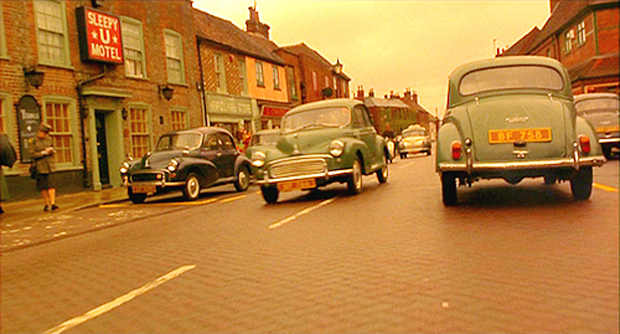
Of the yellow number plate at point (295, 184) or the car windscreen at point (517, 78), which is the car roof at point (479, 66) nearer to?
the car windscreen at point (517, 78)

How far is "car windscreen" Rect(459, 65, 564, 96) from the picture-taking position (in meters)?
5.36

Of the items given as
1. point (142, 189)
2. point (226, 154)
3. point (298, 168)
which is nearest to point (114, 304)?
point (298, 168)

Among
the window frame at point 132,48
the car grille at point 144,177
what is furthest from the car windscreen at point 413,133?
the car grille at point 144,177

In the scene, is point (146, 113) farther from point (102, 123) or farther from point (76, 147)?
point (76, 147)

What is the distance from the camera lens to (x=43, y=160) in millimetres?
12023

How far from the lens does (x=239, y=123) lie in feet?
94.1

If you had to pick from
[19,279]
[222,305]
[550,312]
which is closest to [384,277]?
[222,305]

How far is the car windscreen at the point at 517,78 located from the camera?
536cm

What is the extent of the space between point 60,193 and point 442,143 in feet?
44.3

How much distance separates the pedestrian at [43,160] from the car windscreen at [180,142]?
2620mm

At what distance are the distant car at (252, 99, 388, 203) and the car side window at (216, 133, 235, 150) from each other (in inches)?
148

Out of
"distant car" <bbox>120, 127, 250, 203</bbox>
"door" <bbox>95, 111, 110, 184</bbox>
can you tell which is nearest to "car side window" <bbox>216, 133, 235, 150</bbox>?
"distant car" <bbox>120, 127, 250, 203</bbox>

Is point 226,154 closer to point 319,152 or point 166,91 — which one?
point 319,152

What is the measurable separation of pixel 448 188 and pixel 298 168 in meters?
3.53
